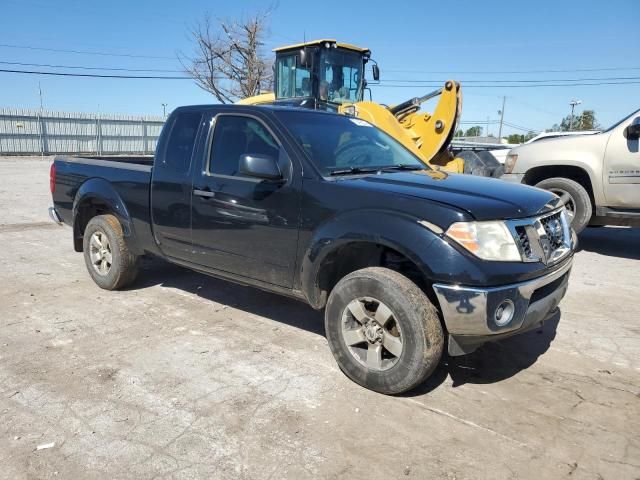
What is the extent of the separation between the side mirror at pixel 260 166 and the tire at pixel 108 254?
7.02ft

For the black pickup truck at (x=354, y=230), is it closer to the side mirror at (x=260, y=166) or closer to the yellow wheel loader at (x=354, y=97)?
the side mirror at (x=260, y=166)

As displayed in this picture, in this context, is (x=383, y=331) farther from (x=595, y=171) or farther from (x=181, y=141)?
(x=595, y=171)

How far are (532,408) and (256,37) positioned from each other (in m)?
34.6

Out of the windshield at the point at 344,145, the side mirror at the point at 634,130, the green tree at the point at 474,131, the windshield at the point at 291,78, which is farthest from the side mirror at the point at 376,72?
the green tree at the point at 474,131

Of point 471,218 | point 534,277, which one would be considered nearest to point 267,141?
point 471,218

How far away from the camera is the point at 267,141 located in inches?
158

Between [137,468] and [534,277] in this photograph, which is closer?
[137,468]

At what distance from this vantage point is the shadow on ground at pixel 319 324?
367cm

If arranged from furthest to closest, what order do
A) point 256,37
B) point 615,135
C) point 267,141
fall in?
point 256,37, point 615,135, point 267,141

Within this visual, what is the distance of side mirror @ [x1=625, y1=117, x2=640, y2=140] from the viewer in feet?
21.8

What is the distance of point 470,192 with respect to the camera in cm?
333

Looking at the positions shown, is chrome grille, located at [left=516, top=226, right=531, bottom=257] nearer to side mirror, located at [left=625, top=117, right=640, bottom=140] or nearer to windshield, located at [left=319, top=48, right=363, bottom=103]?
side mirror, located at [left=625, top=117, right=640, bottom=140]

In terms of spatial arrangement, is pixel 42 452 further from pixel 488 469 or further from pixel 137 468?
pixel 488 469

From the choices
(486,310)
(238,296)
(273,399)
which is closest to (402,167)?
(486,310)
